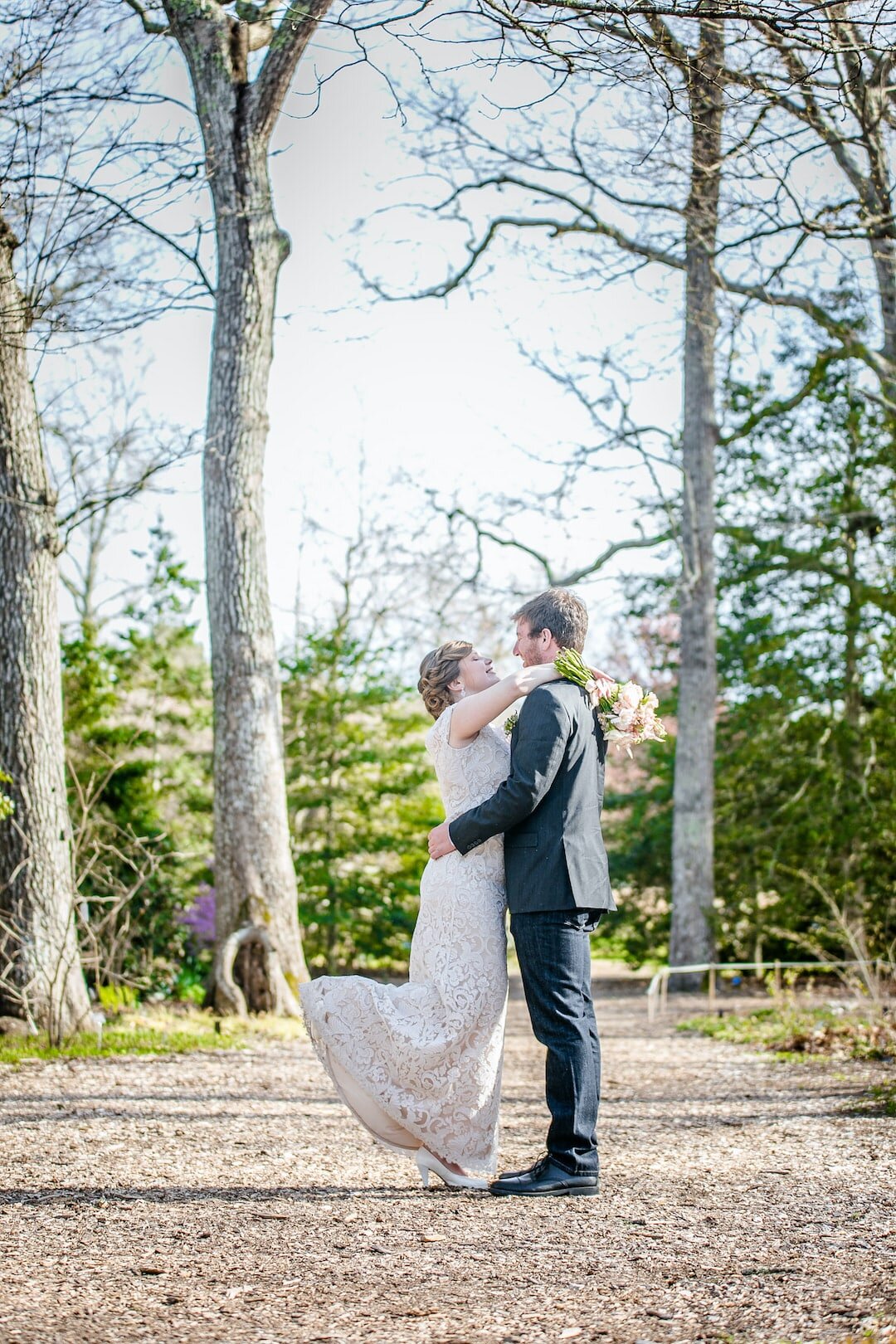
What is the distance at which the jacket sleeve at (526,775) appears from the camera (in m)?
3.84

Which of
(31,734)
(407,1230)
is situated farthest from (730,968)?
(407,1230)

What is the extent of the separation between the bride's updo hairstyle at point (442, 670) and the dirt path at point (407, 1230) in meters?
1.66

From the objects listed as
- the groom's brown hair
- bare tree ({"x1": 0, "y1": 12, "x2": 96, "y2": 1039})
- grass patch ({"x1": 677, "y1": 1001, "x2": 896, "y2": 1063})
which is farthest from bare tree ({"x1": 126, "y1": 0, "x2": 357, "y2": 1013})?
the groom's brown hair

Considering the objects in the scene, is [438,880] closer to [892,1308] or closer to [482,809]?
[482,809]

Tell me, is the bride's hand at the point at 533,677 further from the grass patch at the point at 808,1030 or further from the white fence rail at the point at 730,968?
the white fence rail at the point at 730,968

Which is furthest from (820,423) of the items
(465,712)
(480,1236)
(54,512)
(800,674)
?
(480,1236)

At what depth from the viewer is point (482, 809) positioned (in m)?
3.88

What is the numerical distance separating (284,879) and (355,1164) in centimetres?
447

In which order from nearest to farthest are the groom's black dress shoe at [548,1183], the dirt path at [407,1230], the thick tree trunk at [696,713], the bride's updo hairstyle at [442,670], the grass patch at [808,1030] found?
the dirt path at [407,1230], the groom's black dress shoe at [548,1183], the bride's updo hairstyle at [442,670], the grass patch at [808,1030], the thick tree trunk at [696,713]

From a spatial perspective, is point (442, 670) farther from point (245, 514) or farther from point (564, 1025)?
point (245, 514)

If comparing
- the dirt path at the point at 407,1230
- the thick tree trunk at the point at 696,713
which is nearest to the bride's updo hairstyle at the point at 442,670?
the dirt path at the point at 407,1230

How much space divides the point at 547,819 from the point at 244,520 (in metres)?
5.62

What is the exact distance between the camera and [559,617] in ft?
13.7

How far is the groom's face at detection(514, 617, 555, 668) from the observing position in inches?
164
